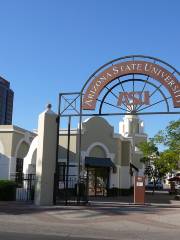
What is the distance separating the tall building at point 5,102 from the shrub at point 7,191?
3708 inches

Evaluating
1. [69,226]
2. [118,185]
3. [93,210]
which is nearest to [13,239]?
[69,226]

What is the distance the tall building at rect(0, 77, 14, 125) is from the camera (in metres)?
119

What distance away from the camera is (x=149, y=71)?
21.8 meters

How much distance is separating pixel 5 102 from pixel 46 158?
100 meters

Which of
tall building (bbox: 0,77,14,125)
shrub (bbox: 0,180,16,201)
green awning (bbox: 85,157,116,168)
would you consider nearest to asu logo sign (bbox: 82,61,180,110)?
shrub (bbox: 0,180,16,201)

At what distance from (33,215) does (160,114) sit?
8.22 metres

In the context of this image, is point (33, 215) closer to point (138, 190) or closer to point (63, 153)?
point (138, 190)

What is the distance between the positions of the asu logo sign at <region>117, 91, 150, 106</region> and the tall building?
→ 98079 millimetres

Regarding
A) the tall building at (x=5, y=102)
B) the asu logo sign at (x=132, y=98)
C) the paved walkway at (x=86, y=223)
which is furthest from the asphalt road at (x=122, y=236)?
the tall building at (x=5, y=102)

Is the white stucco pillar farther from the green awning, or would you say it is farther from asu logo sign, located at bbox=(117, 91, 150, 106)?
the green awning

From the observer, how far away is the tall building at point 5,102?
391ft

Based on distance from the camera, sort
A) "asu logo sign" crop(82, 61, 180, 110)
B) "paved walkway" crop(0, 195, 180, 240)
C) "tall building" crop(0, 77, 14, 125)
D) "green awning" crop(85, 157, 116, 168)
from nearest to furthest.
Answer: "paved walkway" crop(0, 195, 180, 240) < "asu logo sign" crop(82, 61, 180, 110) < "green awning" crop(85, 157, 116, 168) < "tall building" crop(0, 77, 14, 125)

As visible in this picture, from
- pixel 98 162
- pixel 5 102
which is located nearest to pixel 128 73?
pixel 98 162

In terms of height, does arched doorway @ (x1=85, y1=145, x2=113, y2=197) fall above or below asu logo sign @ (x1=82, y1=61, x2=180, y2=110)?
below
